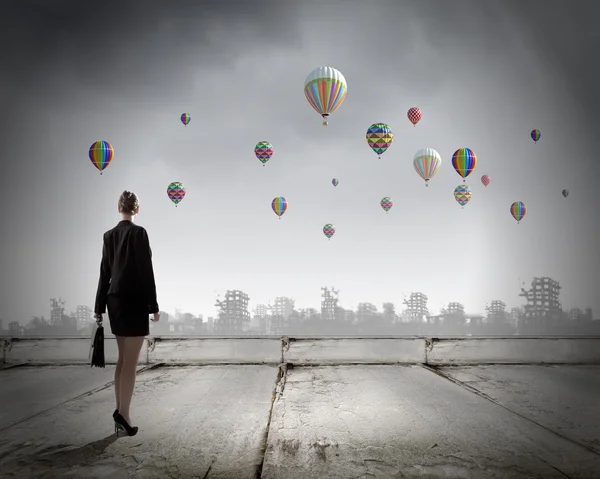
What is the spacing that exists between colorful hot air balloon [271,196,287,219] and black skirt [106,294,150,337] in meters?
28.6

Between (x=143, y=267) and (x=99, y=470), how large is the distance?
1.30m

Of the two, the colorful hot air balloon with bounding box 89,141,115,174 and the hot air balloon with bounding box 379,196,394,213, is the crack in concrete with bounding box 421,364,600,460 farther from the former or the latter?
the hot air balloon with bounding box 379,196,394,213

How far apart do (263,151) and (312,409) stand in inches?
946

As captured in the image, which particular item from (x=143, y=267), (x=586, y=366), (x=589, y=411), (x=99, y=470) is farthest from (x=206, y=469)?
(x=586, y=366)

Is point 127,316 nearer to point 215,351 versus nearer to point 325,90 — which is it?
point 215,351

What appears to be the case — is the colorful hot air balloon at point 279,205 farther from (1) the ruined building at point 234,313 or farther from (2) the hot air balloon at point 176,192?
(1) the ruined building at point 234,313

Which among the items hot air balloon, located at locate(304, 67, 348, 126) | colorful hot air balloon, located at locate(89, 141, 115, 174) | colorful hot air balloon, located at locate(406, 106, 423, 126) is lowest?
colorful hot air balloon, located at locate(89, 141, 115, 174)

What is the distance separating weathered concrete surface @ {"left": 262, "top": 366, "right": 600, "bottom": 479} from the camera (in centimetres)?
210

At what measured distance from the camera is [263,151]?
25.9 m

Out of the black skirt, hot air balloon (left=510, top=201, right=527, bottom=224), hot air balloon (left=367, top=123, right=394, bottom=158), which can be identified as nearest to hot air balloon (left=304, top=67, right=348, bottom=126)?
hot air balloon (left=367, top=123, right=394, bottom=158)

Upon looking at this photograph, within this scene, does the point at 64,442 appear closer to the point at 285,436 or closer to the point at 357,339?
the point at 285,436

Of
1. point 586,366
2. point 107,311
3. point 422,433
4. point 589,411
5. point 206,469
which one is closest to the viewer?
point 206,469

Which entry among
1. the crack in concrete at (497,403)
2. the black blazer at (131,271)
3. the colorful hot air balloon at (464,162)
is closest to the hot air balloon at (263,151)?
the colorful hot air balloon at (464,162)

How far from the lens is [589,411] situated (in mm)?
3336
